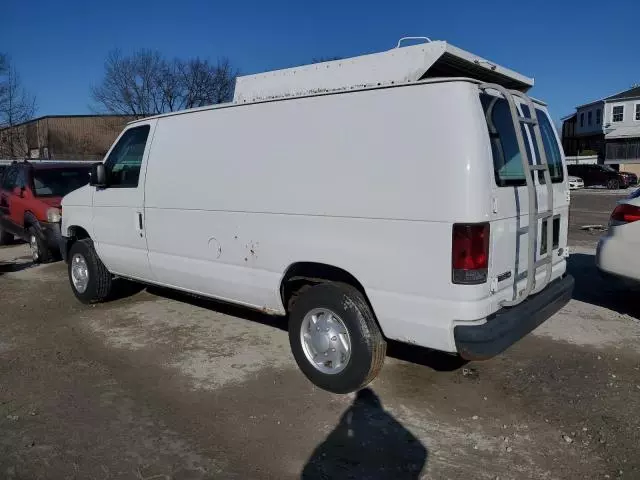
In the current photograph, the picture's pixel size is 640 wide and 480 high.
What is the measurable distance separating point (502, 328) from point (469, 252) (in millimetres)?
593

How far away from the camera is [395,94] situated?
368 centimetres

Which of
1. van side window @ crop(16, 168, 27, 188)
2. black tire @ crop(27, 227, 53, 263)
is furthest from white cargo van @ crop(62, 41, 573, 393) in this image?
van side window @ crop(16, 168, 27, 188)

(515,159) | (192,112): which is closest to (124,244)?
(192,112)

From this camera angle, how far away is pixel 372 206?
12.1 feet

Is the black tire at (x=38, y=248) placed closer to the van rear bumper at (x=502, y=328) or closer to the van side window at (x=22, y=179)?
the van side window at (x=22, y=179)

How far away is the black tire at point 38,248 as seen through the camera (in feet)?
31.7

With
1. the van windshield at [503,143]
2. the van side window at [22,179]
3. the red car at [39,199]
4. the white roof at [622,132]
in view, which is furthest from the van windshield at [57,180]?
the white roof at [622,132]

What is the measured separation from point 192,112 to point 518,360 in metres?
3.68

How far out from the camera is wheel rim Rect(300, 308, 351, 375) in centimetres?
409

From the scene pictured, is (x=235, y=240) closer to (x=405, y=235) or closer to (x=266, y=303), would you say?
(x=266, y=303)

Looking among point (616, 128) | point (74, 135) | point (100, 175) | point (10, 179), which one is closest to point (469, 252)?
point (100, 175)

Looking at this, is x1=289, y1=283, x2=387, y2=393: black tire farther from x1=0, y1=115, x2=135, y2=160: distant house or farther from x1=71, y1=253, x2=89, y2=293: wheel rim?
x1=0, y1=115, x2=135, y2=160: distant house

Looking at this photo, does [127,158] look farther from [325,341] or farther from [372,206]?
[372,206]

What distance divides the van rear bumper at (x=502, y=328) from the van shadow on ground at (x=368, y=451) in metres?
0.68
